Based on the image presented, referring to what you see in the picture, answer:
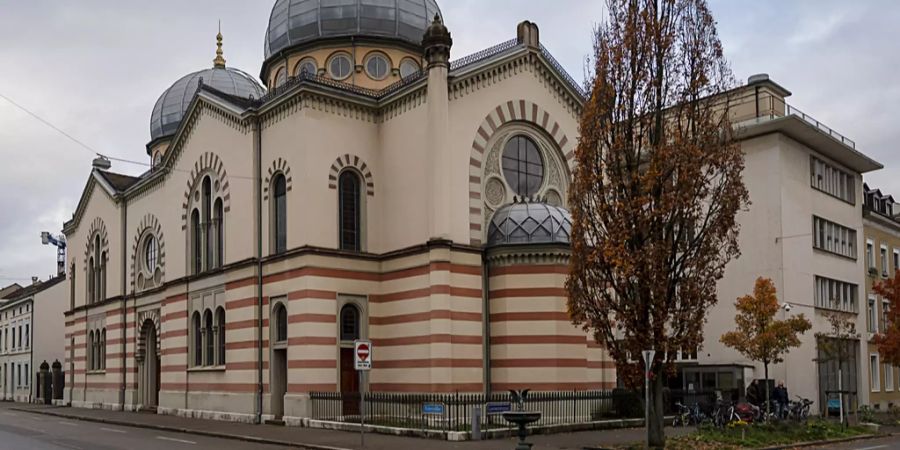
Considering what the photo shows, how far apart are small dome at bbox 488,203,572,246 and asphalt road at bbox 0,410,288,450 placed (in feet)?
34.6

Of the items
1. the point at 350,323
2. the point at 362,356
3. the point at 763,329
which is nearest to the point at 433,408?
the point at 362,356

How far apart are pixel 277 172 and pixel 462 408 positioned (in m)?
10.9

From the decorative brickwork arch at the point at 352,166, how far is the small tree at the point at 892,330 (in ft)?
77.6

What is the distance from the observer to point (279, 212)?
105 feet

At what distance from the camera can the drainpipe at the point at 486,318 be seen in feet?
97.6

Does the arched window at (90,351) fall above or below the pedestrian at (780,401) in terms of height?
above

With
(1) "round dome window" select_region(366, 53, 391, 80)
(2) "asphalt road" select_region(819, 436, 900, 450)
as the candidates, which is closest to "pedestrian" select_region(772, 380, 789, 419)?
(2) "asphalt road" select_region(819, 436, 900, 450)

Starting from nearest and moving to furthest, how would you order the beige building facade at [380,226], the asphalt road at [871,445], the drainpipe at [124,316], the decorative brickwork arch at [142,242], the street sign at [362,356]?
the street sign at [362,356], the asphalt road at [871,445], the beige building facade at [380,226], the decorative brickwork arch at [142,242], the drainpipe at [124,316]

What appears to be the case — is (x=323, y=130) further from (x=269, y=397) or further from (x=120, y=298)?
(x=120, y=298)

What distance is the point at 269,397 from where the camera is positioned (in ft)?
102

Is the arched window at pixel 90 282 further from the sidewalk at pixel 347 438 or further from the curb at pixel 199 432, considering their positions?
the sidewalk at pixel 347 438

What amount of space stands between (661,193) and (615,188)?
3.58 ft

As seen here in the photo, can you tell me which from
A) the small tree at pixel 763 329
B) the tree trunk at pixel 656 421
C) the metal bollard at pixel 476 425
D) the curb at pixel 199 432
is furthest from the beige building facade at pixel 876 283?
the curb at pixel 199 432

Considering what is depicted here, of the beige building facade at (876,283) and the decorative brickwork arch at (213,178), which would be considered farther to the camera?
the beige building facade at (876,283)
